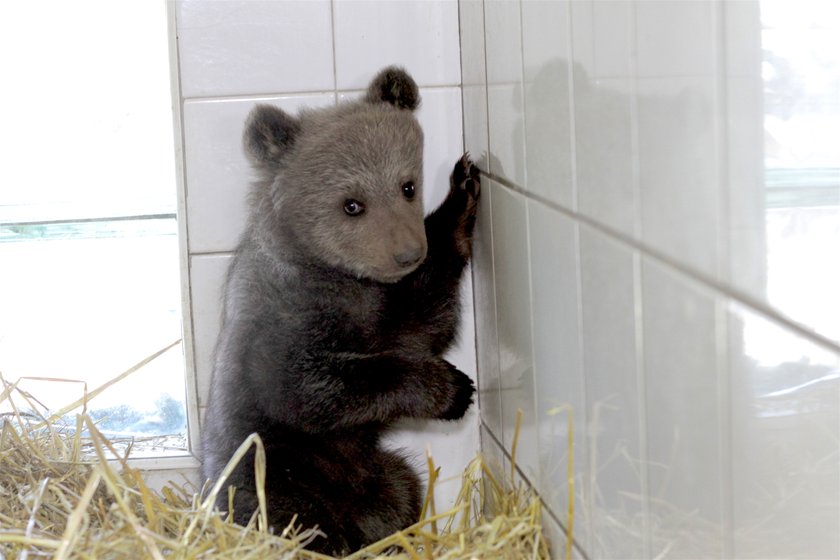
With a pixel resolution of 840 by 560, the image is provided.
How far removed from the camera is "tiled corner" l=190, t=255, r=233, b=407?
10.9 ft

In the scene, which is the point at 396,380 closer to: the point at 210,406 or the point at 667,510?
the point at 210,406

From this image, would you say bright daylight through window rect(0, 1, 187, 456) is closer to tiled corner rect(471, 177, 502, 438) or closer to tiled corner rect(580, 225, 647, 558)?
tiled corner rect(471, 177, 502, 438)

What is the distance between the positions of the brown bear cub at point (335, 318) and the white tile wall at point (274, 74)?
27cm

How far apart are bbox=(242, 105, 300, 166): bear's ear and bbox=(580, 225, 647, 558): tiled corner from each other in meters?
1.40

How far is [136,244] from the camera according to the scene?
142 inches

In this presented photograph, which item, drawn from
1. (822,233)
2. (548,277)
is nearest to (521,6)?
(548,277)

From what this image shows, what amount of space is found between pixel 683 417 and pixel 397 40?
2.23 metres

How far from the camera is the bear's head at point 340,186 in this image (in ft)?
9.34

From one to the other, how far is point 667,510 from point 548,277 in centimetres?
73

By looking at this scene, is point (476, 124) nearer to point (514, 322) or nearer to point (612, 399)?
point (514, 322)

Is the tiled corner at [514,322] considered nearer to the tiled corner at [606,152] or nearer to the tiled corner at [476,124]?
the tiled corner at [476,124]

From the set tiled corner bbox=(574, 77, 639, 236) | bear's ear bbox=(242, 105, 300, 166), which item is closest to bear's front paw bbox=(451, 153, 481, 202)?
bear's ear bbox=(242, 105, 300, 166)

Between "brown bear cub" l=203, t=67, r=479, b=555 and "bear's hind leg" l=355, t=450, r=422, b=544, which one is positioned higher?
"brown bear cub" l=203, t=67, r=479, b=555

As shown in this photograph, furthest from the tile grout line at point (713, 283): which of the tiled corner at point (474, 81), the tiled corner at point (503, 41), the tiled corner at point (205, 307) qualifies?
the tiled corner at point (205, 307)
